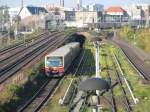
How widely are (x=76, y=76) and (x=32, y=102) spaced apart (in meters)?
13.8

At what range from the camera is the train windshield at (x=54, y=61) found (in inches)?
1620

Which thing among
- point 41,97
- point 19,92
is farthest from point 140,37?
point 19,92

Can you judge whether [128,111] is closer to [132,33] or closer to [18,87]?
[18,87]

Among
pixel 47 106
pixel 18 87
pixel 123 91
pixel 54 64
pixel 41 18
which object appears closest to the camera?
pixel 47 106

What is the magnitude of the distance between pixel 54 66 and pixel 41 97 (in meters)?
8.92

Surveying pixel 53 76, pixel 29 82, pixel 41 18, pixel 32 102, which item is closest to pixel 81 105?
pixel 32 102

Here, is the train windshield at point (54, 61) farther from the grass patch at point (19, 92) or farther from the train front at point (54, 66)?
the grass patch at point (19, 92)

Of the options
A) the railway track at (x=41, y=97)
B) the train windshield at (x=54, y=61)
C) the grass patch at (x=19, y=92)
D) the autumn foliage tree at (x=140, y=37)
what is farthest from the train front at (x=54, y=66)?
the autumn foliage tree at (x=140, y=37)

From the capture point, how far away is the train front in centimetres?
4112

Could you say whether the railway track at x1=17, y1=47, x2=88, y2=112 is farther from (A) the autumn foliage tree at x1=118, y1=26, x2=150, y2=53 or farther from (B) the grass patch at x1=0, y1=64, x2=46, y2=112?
(A) the autumn foliage tree at x1=118, y1=26, x2=150, y2=53

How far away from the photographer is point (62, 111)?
89.0ft

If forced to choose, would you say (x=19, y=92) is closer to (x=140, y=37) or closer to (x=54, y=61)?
(x=54, y=61)

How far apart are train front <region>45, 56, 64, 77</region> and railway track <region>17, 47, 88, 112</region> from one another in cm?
62

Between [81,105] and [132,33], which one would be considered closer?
[81,105]
